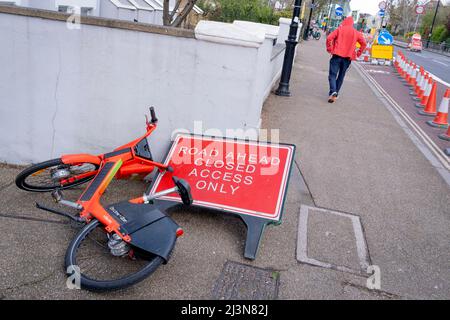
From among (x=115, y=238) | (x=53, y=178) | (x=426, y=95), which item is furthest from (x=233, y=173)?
(x=426, y=95)

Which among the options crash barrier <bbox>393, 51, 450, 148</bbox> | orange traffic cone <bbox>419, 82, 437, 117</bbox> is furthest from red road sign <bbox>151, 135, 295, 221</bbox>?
orange traffic cone <bbox>419, 82, 437, 117</bbox>

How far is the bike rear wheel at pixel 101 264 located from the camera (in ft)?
8.89

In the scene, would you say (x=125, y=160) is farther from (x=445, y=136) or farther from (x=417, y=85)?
(x=417, y=85)

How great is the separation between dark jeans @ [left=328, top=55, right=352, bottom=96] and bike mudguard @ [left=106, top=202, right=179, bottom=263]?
7.03 meters

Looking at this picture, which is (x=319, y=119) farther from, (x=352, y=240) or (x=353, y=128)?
(x=352, y=240)

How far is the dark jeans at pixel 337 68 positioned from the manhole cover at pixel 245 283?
6.96m

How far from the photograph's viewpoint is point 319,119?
25.9ft

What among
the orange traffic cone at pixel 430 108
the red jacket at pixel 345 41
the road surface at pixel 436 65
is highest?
the red jacket at pixel 345 41

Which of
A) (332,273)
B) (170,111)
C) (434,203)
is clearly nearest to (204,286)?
(332,273)

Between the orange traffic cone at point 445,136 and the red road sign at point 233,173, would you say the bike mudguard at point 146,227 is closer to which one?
the red road sign at point 233,173

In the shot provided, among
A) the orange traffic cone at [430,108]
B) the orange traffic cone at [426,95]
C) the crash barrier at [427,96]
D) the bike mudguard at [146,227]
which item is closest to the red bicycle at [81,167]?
the bike mudguard at [146,227]

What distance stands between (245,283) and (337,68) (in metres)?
7.25

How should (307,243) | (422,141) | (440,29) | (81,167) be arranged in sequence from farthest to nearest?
(440,29), (422,141), (81,167), (307,243)

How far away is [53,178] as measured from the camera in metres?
3.87
